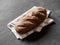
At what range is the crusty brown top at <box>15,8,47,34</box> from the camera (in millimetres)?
816

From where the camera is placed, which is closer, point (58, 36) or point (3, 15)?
point (58, 36)

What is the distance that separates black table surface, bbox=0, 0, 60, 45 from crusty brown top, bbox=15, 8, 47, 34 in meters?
0.05

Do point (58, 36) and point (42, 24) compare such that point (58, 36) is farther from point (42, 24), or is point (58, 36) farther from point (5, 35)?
point (5, 35)

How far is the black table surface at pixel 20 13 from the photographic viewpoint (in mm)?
799

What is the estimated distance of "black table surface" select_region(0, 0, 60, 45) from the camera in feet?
2.62

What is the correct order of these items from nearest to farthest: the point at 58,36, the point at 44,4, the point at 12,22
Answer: the point at 58,36 → the point at 12,22 → the point at 44,4

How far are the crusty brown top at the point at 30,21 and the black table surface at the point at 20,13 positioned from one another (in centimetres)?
5

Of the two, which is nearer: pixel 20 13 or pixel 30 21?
pixel 30 21

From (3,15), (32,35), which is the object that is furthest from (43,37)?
(3,15)

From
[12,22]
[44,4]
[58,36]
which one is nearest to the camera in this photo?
[58,36]

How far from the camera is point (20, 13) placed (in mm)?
998

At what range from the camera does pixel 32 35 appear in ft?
2.71

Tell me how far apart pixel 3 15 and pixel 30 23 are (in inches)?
10.7

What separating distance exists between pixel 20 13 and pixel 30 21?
19 cm
